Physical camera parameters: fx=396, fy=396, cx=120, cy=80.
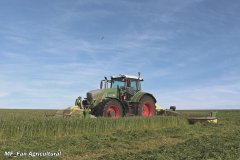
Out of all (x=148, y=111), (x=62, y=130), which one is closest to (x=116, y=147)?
(x=62, y=130)

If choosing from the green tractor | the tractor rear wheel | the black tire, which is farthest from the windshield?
the tractor rear wheel

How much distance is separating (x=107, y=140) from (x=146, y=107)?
8.27 metres

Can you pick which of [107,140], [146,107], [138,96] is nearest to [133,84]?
[138,96]

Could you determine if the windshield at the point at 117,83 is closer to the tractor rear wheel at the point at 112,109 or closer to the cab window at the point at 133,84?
the cab window at the point at 133,84

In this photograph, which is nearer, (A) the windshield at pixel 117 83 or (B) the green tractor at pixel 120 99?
(B) the green tractor at pixel 120 99

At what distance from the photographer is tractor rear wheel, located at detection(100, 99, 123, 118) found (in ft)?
63.6

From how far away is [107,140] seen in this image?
1455 centimetres

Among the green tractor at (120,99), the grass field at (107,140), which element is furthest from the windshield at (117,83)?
the grass field at (107,140)

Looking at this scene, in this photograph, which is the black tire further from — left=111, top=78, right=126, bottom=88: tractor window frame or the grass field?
left=111, top=78, right=126, bottom=88: tractor window frame

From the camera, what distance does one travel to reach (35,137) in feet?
49.4

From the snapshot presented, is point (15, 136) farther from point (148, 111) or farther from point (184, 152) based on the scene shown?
point (148, 111)

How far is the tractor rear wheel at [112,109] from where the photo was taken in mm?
19391

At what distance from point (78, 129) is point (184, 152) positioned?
704 cm

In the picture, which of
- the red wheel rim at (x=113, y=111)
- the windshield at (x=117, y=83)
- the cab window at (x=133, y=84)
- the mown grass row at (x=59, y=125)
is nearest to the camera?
the mown grass row at (x=59, y=125)
